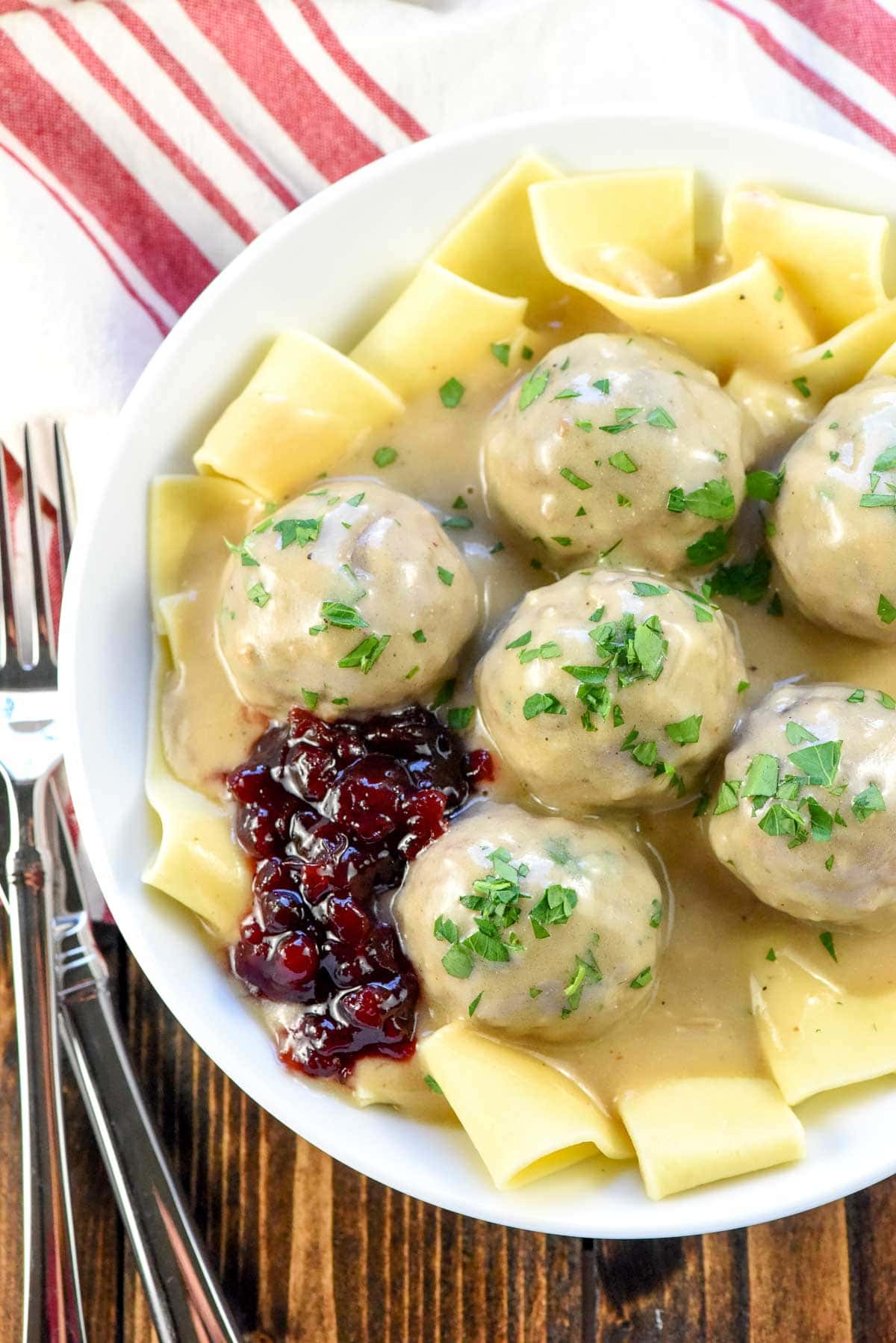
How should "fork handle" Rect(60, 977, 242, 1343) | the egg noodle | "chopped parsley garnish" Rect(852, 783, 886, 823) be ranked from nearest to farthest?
"chopped parsley garnish" Rect(852, 783, 886, 823)
the egg noodle
"fork handle" Rect(60, 977, 242, 1343)

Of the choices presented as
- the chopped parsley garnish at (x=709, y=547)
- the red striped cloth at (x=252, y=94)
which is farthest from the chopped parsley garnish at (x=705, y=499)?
the red striped cloth at (x=252, y=94)

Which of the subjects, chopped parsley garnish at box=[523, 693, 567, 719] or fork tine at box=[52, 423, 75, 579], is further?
fork tine at box=[52, 423, 75, 579]

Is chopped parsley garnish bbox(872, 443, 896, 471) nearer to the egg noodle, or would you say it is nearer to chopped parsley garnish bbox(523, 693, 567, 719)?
the egg noodle

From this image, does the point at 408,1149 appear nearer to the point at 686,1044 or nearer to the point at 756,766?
the point at 686,1044

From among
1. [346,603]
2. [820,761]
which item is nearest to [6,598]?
[346,603]

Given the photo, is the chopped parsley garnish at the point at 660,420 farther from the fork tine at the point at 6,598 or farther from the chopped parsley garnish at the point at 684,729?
the fork tine at the point at 6,598

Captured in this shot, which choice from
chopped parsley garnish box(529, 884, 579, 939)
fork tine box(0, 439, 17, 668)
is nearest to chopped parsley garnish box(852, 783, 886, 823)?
chopped parsley garnish box(529, 884, 579, 939)

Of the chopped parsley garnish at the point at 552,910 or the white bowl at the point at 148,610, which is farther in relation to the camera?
the white bowl at the point at 148,610
